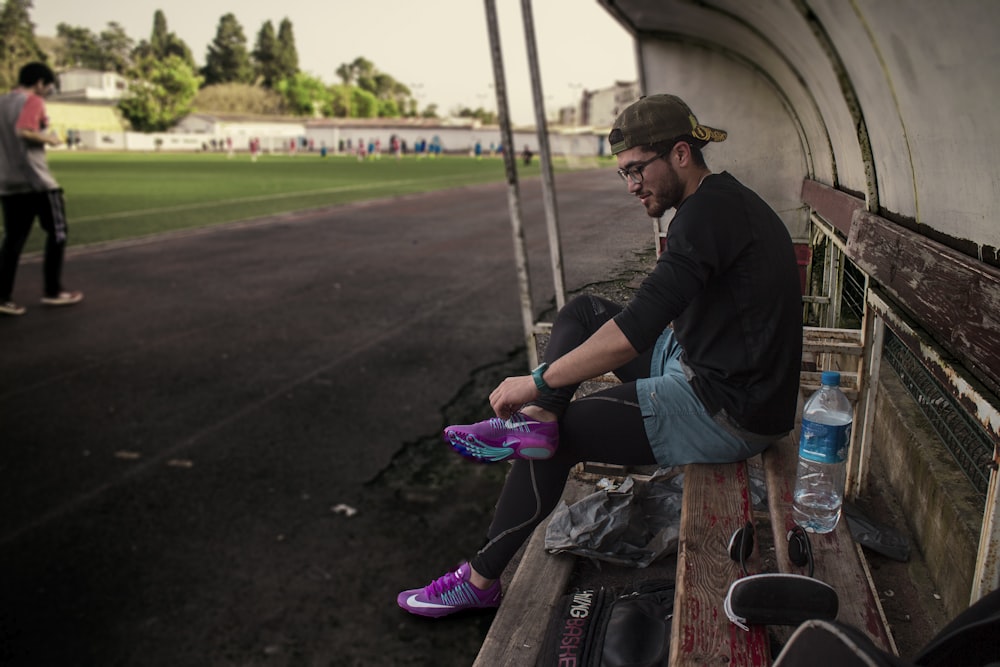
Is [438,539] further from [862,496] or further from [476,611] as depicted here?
[862,496]

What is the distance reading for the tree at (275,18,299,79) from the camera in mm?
132500

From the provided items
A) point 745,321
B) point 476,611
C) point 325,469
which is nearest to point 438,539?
point 325,469

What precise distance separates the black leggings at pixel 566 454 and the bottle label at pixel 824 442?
0.51m

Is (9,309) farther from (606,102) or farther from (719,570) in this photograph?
(719,570)

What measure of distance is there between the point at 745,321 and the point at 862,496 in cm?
137

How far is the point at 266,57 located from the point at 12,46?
47839mm

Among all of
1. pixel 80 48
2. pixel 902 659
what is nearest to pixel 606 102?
pixel 902 659

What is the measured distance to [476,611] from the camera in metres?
2.78

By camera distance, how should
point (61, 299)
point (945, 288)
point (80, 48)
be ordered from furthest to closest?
1. point (80, 48)
2. point (61, 299)
3. point (945, 288)

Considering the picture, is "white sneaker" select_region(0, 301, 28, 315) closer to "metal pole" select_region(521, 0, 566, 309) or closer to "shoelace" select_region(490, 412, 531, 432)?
"metal pole" select_region(521, 0, 566, 309)

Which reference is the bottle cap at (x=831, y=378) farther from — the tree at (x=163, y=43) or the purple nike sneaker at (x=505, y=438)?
the tree at (x=163, y=43)

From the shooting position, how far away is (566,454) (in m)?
2.54

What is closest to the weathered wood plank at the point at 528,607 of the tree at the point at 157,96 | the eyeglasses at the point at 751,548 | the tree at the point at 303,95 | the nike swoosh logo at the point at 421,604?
the nike swoosh logo at the point at 421,604

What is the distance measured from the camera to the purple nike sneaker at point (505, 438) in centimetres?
242
